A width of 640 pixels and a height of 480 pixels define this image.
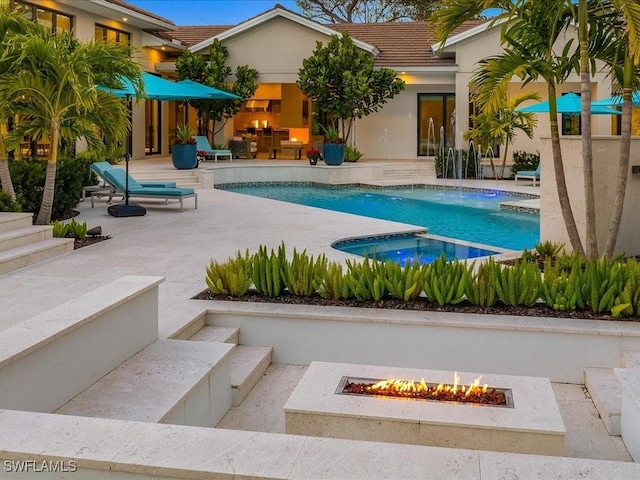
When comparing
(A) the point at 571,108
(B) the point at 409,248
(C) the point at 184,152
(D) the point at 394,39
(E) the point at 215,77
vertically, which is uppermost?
(D) the point at 394,39

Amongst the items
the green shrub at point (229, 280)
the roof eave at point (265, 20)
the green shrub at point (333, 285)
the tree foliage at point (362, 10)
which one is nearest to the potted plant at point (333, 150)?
the roof eave at point (265, 20)

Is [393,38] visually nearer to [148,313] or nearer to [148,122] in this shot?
[148,122]

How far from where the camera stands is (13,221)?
9.62 m

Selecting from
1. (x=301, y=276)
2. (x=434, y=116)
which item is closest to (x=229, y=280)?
(x=301, y=276)

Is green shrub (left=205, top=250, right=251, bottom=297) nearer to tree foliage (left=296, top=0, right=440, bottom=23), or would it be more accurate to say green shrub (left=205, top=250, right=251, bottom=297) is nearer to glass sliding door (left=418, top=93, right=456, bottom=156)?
glass sliding door (left=418, top=93, right=456, bottom=156)

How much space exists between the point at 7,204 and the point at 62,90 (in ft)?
6.09

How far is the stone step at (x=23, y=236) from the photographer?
8942mm

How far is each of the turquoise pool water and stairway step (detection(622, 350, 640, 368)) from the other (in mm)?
5920

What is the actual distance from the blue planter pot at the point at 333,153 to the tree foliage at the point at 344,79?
1713 mm

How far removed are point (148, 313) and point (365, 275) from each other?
2046 millimetres

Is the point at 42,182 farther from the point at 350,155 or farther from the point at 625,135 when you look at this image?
the point at 350,155

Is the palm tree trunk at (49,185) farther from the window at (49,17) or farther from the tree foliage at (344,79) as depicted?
the tree foliage at (344,79)

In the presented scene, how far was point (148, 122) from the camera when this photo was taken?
1073 inches

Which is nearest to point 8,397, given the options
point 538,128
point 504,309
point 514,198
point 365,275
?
point 365,275
